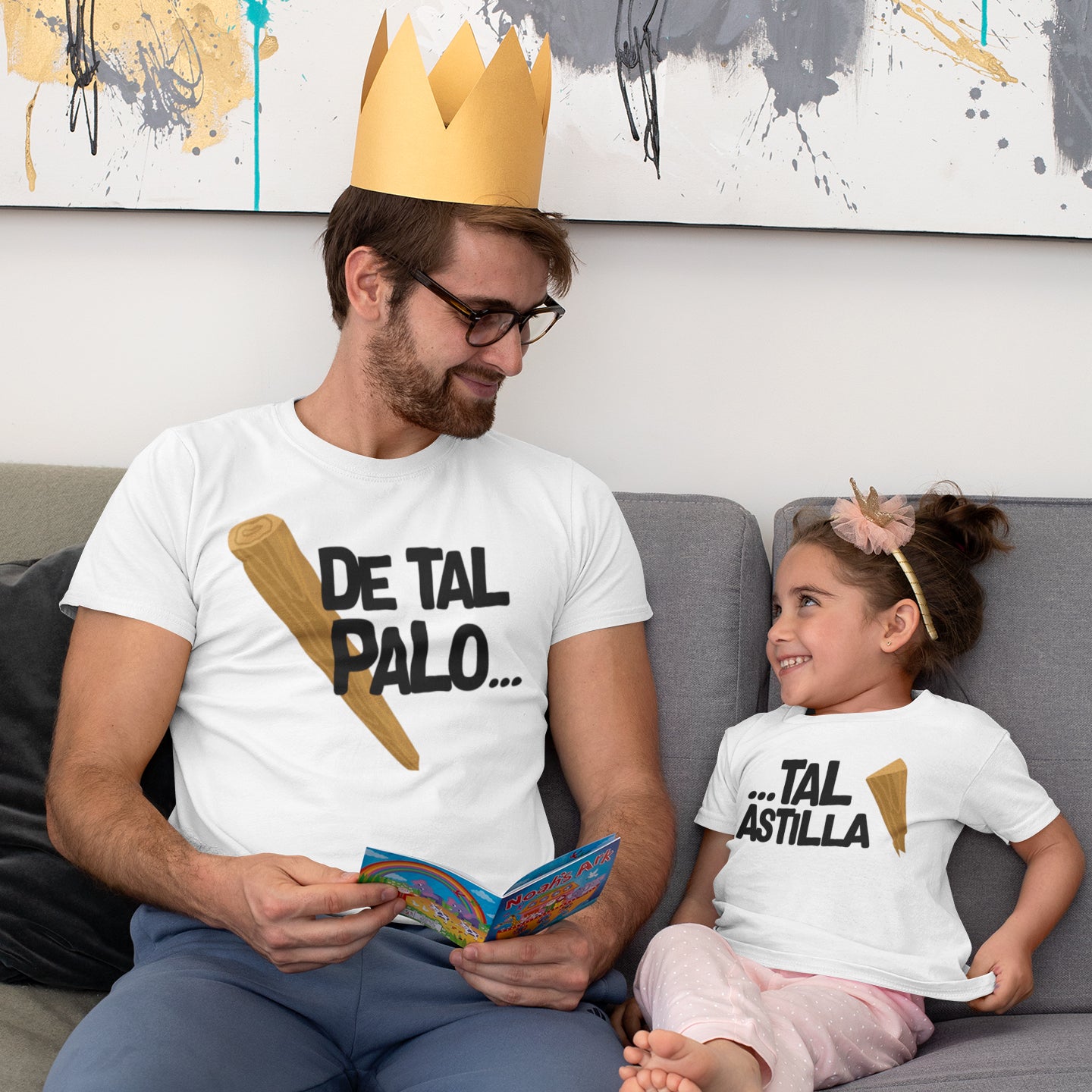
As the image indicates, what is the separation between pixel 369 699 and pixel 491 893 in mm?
392

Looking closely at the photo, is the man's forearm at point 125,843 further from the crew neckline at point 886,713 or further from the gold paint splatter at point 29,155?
the gold paint splatter at point 29,155

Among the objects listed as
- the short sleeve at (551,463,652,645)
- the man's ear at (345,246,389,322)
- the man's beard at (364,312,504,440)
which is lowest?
the short sleeve at (551,463,652,645)

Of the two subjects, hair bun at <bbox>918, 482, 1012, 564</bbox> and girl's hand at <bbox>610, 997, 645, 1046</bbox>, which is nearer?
girl's hand at <bbox>610, 997, 645, 1046</bbox>

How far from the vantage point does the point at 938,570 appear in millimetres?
1646

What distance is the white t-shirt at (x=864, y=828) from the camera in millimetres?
1442

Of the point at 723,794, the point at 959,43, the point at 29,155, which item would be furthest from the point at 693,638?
the point at 29,155

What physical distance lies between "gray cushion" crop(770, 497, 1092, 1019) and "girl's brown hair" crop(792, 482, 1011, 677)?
0.04 metres

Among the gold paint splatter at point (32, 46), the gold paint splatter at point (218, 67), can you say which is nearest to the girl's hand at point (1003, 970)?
the gold paint splatter at point (218, 67)

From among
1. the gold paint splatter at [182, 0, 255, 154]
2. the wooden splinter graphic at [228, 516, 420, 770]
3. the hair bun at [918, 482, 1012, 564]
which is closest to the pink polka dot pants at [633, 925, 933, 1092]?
the wooden splinter graphic at [228, 516, 420, 770]

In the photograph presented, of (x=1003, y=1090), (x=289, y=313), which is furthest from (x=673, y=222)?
(x=1003, y=1090)

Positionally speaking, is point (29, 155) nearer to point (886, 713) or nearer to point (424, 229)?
point (424, 229)

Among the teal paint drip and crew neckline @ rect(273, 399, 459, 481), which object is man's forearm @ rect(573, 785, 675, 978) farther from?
the teal paint drip

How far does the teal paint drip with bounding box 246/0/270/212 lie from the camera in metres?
1.81

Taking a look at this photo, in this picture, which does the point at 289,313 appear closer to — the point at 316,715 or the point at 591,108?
the point at 591,108
